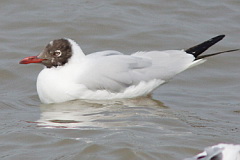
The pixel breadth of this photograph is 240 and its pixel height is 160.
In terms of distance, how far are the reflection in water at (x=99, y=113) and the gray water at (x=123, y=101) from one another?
1cm

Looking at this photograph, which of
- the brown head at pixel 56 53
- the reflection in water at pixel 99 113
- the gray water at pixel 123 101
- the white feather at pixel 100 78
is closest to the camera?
the gray water at pixel 123 101

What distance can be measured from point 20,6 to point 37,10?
34cm

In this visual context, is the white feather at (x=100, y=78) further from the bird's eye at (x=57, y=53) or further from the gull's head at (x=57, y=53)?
the bird's eye at (x=57, y=53)

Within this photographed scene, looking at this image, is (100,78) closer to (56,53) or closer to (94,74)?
(94,74)

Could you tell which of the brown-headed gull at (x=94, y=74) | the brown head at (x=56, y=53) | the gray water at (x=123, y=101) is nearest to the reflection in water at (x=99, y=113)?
the gray water at (x=123, y=101)

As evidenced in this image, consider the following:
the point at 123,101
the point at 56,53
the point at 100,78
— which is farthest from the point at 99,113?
the point at 56,53

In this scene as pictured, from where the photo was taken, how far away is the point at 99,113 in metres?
7.25

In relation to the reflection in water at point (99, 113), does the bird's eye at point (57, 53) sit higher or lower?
higher

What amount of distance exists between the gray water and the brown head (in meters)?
0.53

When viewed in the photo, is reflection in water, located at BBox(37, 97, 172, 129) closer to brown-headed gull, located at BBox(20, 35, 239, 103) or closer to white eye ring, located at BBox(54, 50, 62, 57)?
brown-headed gull, located at BBox(20, 35, 239, 103)

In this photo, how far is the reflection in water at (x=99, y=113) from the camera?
6.72m

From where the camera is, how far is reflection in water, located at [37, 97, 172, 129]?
6.72m

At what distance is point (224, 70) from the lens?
9.49 metres

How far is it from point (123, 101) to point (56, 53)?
1006mm
